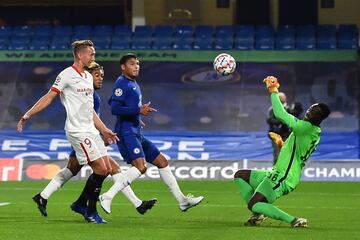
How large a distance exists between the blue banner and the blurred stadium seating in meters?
4.83

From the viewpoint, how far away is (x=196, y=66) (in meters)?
30.5

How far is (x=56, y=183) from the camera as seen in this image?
12.9 meters

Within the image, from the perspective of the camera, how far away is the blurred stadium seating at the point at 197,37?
102 ft

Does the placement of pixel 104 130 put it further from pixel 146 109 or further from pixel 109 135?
pixel 146 109

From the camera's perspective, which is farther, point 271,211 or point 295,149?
point 295,149

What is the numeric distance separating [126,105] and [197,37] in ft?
61.3

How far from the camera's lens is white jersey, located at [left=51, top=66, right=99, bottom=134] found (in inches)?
476

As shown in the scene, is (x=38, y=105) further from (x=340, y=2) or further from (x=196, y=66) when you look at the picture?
(x=340, y=2)

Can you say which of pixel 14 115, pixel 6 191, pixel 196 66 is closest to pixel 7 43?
pixel 14 115

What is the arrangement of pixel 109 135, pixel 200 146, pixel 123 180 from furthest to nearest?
1. pixel 200 146
2. pixel 123 180
3. pixel 109 135

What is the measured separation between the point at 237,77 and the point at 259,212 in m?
18.5

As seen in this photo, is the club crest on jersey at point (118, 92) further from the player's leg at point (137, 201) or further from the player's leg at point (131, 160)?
the player's leg at point (137, 201)

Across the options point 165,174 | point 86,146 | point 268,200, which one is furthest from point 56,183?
point 268,200

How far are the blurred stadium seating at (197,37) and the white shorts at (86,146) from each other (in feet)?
62.6
